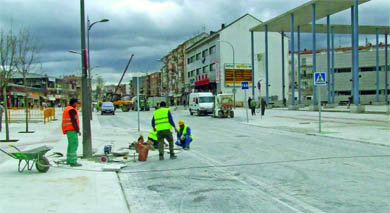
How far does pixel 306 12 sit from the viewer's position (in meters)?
49.8

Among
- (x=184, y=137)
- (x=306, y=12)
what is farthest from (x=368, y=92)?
(x=184, y=137)

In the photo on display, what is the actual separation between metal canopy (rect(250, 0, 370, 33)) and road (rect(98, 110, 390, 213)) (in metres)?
35.4

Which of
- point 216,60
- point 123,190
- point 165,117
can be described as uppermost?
point 216,60

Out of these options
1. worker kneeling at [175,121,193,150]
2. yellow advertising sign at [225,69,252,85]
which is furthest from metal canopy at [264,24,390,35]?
worker kneeling at [175,121,193,150]

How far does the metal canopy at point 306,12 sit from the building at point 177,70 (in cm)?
3920

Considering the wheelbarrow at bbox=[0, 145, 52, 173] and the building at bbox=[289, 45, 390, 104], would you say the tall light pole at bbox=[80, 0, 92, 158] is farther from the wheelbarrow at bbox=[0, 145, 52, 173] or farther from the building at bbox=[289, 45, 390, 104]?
the building at bbox=[289, 45, 390, 104]

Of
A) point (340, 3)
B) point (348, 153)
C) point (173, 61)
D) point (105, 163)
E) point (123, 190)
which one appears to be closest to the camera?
point (123, 190)

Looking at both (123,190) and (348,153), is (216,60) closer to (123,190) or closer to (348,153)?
(348,153)

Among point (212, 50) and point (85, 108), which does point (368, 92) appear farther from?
point (85, 108)

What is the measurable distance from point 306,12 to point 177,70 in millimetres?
62472

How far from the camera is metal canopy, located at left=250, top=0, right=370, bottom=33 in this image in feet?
147

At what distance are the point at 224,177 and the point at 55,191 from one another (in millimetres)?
3300

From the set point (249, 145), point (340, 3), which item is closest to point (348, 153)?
point (249, 145)

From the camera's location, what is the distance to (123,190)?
7258 millimetres
